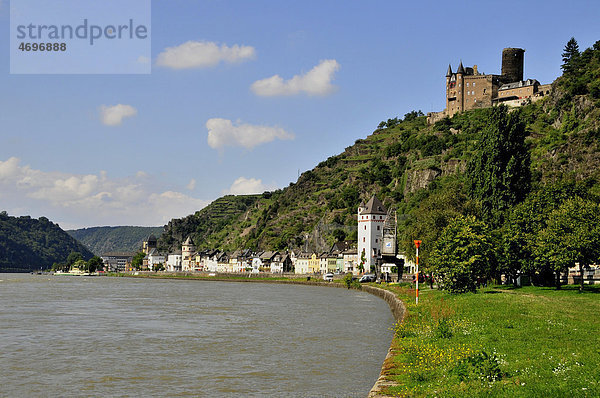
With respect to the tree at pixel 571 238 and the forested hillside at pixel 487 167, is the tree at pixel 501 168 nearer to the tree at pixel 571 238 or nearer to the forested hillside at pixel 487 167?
the forested hillside at pixel 487 167

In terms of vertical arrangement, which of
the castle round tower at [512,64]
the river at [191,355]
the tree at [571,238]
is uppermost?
the castle round tower at [512,64]

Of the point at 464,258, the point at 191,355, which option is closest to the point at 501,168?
the point at 464,258

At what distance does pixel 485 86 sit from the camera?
18362 cm

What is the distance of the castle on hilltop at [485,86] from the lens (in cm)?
17729

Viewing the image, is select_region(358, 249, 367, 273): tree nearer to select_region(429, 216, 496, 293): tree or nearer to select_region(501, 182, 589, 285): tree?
select_region(501, 182, 589, 285): tree

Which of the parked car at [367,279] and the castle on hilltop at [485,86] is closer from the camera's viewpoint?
the parked car at [367,279]

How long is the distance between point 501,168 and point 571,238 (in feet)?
81.4

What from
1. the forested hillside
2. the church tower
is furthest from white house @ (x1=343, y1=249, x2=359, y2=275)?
the forested hillside

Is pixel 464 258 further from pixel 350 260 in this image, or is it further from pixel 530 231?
pixel 350 260

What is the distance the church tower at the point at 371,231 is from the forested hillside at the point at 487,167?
594 cm

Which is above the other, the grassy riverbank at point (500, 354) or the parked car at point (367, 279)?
the grassy riverbank at point (500, 354)

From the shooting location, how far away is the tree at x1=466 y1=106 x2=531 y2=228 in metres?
63.8

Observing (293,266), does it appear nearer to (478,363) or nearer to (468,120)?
(468,120)

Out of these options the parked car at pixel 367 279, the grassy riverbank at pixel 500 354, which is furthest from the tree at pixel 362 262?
the grassy riverbank at pixel 500 354
